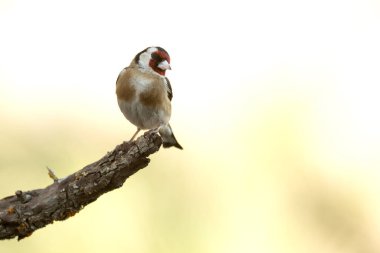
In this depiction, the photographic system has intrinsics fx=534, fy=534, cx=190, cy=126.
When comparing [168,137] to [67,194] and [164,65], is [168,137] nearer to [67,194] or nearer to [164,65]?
[164,65]

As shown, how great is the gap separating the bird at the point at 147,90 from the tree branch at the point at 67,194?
0.98m

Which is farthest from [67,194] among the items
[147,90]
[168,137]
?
[168,137]

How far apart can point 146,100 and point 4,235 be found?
5.08ft

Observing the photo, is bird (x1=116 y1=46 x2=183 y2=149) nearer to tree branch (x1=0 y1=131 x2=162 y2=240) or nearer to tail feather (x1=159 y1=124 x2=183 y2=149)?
tail feather (x1=159 y1=124 x2=183 y2=149)

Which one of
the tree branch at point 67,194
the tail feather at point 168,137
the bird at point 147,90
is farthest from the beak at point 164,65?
the tree branch at point 67,194

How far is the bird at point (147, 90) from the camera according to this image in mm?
4074

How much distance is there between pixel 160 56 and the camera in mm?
4164

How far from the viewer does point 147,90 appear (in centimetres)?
407

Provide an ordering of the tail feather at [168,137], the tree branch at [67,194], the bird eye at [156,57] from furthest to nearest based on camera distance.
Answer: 1. the tail feather at [168,137]
2. the bird eye at [156,57]
3. the tree branch at [67,194]

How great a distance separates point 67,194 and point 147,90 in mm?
1296

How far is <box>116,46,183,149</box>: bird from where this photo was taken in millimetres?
4074

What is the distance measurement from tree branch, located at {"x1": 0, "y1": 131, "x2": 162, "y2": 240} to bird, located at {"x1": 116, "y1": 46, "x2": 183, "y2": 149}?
3.22ft

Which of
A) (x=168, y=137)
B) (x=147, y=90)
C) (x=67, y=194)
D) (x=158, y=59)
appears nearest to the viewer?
(x=67, y=194)

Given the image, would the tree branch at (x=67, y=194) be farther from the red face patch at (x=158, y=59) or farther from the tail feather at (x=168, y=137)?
the tail feather at (x=168, y=137)
